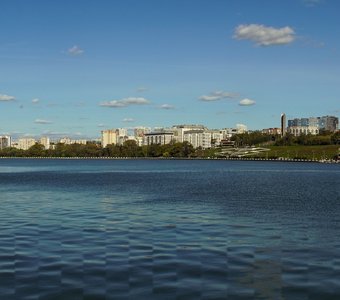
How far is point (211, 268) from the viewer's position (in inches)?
719

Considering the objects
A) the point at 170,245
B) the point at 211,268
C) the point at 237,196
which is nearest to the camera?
the point at 211,268

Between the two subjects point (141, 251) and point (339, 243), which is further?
point (339, 243)

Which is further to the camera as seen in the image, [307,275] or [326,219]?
[326,219]

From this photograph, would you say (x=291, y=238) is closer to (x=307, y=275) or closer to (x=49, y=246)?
(x=307, y=275)

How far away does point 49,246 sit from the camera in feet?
72.8

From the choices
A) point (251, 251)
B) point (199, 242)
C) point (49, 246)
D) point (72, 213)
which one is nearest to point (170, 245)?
point (199, 242)

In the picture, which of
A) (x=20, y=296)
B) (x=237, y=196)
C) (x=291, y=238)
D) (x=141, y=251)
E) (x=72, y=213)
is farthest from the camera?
(x=237, y=196)

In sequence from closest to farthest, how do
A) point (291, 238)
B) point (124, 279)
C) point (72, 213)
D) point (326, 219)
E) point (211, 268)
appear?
point (124, 279), point (211, 268), point (291, 238), point (326, 219), point (72, 213)

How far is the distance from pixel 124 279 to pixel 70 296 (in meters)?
2.20

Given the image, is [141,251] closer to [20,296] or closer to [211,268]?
[211,268]

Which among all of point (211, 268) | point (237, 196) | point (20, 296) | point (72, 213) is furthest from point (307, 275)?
point (237, 196)

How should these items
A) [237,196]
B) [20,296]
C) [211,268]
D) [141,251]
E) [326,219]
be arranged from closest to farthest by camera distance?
[20,296] → [211,268] → [141,251] → [326,219] → [237,196]

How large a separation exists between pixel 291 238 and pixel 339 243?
8.10 ft

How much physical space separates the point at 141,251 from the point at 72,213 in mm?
16437
